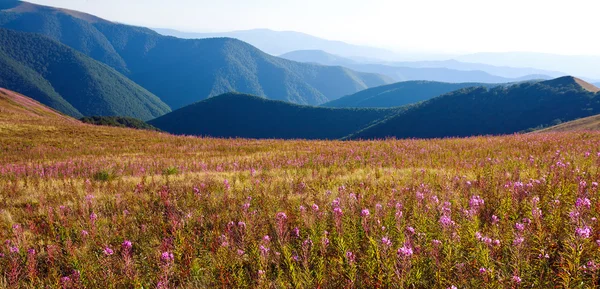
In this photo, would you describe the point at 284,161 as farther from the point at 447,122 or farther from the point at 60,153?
the point at 447,122

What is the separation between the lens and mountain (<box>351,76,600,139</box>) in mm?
135250

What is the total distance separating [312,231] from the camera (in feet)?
11.9

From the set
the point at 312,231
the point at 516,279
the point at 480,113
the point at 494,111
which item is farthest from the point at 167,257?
the point at 494,111

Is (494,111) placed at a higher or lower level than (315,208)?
lower

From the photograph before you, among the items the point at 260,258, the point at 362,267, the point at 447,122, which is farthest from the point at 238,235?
the point at 447,122

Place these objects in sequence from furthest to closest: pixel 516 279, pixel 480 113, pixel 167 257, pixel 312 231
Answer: pixel 480 113 → pixel 312 231 → pixel 167 257 → pixel 516 279

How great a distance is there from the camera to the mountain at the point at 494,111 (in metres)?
135

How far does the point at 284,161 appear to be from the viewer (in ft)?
34.3

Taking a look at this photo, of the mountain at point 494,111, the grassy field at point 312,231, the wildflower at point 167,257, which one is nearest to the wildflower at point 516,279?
the grassy field at point 312,231

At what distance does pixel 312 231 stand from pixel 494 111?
7096 inches

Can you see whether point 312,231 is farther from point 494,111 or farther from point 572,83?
point 572,83

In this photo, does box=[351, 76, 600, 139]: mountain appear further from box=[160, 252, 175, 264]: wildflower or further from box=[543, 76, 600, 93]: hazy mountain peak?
box=[160, 252, 175, 264]: wildflower

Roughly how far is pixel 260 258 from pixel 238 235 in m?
1.11

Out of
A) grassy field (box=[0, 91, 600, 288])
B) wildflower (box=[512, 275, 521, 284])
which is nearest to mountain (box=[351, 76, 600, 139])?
grassy field (box=[0, 91, 600, 288])
